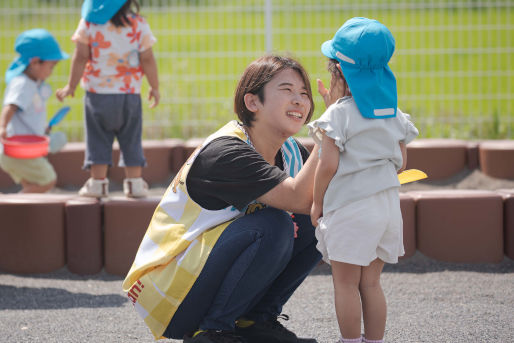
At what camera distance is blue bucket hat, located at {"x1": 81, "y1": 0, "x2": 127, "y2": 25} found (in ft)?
12.9

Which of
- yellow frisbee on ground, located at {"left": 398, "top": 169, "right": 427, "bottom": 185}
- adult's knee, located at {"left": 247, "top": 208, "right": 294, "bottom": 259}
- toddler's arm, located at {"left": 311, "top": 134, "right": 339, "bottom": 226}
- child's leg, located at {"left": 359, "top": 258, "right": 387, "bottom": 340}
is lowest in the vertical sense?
child's leg, located at {"left": 359, "top": 258, "right": 387, "bottom": 340}

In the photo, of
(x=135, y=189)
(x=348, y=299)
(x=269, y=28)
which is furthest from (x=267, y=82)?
(x=269, y=28)

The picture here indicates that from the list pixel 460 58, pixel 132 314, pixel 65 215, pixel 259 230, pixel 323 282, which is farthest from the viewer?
pixel 460 58

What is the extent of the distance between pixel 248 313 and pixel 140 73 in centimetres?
185

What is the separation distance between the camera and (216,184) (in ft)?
8.12

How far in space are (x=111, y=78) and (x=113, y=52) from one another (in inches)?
5.5

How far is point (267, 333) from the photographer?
269 cm

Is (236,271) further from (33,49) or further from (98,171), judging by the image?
(33,49)

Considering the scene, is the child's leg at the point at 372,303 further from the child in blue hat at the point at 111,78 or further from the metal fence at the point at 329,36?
the metal fence at the point at 329,36

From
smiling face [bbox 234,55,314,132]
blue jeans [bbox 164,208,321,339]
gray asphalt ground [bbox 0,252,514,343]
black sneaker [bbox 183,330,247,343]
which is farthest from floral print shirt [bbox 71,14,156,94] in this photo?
→ black sneaker [bbox 183,330,247,343]

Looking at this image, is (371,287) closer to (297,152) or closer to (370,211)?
(370,211)

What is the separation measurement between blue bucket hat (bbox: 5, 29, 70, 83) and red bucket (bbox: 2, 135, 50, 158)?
0.47m

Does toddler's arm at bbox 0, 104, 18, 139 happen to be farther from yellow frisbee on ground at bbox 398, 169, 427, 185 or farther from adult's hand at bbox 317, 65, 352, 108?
yellow frisbee on ground at bbox 398, 169, 427, 185

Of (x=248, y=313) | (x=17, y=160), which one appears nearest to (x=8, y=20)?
(x=17, y=160)
